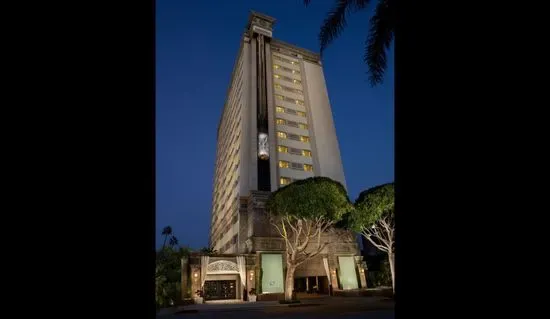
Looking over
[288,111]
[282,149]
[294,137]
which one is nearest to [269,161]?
[282,149]

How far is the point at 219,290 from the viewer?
4028cm

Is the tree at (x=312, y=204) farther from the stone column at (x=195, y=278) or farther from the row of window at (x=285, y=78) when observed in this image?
the row of window at (x=285, y=78)

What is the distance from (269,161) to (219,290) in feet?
66.2

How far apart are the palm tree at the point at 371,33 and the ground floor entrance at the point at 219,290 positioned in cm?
3652

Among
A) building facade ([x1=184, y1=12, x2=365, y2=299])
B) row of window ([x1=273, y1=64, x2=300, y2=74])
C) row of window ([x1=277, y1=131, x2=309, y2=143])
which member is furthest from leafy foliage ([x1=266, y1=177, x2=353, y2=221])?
row of window ([x1=273, y1=64, x2=300, y2=74])

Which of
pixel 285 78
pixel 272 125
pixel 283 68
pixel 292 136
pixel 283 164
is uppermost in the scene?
pixel 283 68

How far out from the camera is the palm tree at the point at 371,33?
899 cm

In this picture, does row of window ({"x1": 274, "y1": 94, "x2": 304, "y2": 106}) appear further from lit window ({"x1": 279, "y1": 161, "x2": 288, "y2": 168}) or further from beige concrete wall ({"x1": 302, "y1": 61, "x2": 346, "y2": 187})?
lit window ({"x1": 279, "y1": 161, "x2": 288, "y2": 168})

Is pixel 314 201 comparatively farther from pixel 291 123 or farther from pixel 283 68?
pixel 283 68

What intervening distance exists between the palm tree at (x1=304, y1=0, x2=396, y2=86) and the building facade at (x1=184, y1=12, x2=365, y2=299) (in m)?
33.0

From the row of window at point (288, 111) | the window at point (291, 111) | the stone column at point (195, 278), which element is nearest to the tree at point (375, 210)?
the stone column at point (195, 278)

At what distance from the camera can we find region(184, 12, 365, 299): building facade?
1591 inches
